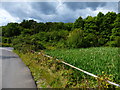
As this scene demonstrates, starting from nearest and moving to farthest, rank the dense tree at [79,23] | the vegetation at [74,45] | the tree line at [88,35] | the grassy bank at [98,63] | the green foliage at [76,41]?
the grassy bank at [98,63]
the vegetation at [74,45]
the green foliage at [76,41]
the tree line at [88,35]
the dense tree at [79,23]

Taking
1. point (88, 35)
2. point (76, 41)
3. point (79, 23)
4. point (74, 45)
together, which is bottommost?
point (74, 45)

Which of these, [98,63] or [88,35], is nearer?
[98,63]

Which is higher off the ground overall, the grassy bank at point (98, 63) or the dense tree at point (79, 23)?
the dense tree at point (79, 23)

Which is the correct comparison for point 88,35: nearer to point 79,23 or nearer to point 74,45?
point 74,45

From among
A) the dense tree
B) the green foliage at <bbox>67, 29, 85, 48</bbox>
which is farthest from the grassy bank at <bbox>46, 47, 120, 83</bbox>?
the dense tree

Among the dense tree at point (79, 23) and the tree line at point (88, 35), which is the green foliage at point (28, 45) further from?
the dense tree at point (79, 23)

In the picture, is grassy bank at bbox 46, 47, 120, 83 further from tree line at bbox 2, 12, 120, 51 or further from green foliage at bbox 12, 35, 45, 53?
tree line at bbox 2, 12, 120, 51

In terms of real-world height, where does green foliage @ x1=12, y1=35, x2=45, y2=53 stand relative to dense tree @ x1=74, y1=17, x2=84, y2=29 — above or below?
below

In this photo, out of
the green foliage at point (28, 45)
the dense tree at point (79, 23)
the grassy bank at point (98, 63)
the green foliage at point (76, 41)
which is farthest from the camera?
the dense tree at point (79, 23)

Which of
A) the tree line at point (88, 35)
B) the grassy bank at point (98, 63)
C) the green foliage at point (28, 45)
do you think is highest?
the tree line at point (88, 35)

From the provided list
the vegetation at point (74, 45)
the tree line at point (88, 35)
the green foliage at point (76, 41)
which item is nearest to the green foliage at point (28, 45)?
the vegetation at point (74, 45)

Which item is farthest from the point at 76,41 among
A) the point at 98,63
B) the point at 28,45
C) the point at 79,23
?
the point at 79,23

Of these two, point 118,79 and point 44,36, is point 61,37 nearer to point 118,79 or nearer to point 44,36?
point 44,36

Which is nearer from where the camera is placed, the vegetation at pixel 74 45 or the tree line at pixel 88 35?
the vegetation at pixel 74 45
